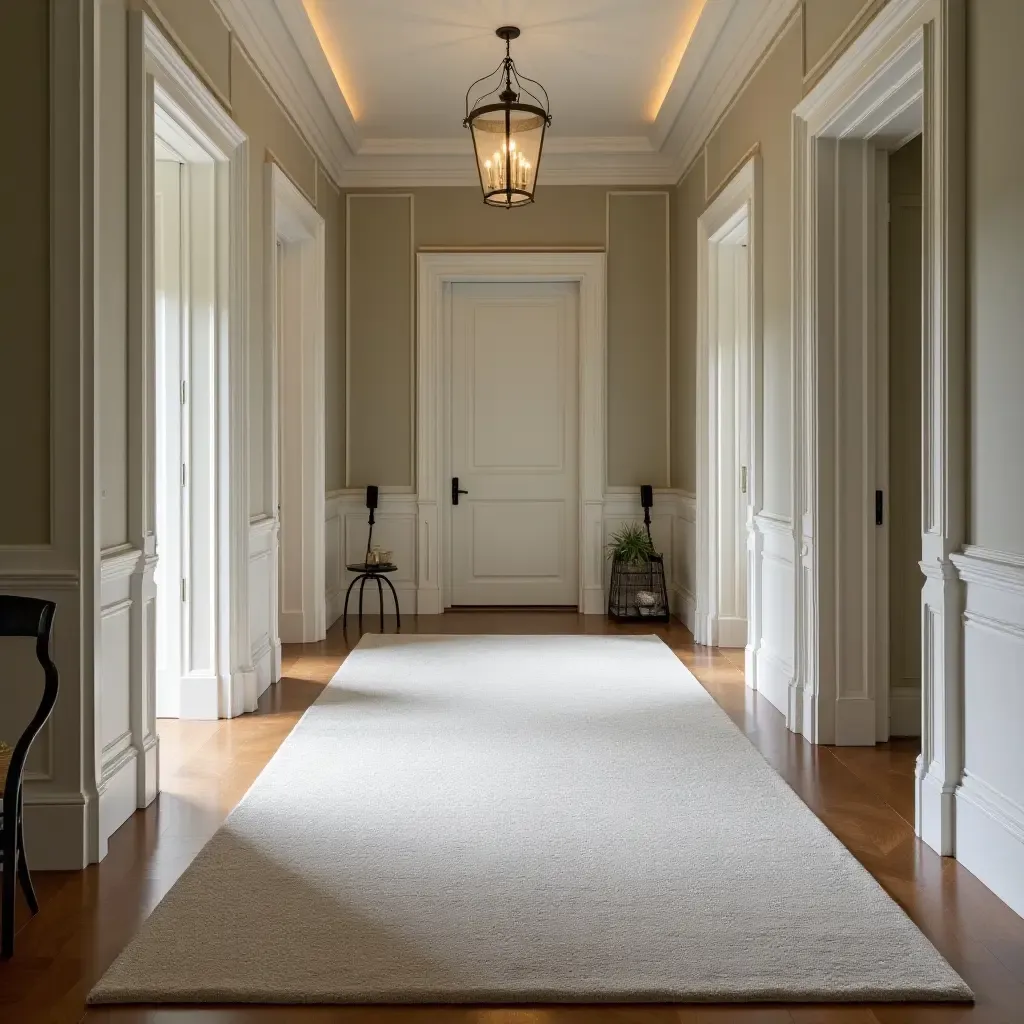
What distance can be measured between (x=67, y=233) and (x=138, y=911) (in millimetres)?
1750

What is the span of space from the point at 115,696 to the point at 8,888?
0.95 metres

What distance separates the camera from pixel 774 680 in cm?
478

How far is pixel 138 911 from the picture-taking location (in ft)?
8.55

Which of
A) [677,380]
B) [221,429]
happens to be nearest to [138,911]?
[221,429]

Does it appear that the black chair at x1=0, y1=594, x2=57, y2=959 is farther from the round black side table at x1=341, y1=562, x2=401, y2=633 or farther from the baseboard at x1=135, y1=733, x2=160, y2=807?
the round black side table at x1=341, y1=562, x2=401, y2=633

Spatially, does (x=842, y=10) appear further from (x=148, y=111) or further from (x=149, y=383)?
(x=149, y=383)

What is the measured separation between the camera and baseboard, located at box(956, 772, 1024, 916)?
2.63 meters

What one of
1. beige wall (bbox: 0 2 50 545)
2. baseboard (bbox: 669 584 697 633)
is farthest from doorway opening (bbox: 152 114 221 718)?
baseboard (bbox: 669 584 697 633)

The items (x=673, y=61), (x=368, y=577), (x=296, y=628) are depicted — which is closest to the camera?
(x=673, y=61)

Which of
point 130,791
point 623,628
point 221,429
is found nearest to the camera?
point 130,791

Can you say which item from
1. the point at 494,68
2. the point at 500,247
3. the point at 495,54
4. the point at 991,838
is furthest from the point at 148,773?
the point at 500,247

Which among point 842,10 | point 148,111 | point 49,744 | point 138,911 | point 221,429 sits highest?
point 842,10

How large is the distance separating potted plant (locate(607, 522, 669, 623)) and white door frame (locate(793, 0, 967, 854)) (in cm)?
294

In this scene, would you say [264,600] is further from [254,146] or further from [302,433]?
[254,146]
